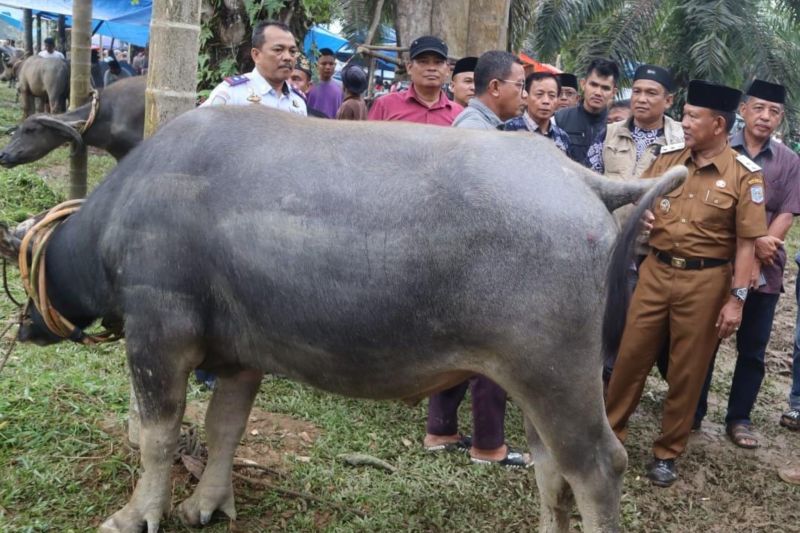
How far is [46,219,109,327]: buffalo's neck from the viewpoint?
10.5 feet

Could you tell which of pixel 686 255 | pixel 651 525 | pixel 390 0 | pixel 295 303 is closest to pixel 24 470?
pixel 295 303

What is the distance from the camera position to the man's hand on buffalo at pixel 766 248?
446 cm

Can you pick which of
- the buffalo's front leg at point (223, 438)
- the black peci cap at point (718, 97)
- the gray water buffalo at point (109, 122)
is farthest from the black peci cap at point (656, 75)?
the gray water buffalo at point (109, 122)

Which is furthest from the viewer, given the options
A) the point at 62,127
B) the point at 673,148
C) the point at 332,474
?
the point at 62,127

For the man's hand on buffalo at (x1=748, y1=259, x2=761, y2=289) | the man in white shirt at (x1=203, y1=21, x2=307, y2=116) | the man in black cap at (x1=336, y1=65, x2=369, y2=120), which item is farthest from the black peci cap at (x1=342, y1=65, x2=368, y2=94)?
the man's hand on buffalo at (x1=748, y1=259, x2=761, y2=289)

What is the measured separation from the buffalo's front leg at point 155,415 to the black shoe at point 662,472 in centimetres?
273

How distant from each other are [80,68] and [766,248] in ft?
20.9

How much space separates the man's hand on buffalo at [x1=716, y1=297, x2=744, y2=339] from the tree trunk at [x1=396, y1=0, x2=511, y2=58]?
3.89 m

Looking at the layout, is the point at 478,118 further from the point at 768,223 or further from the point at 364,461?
the point at 768,223

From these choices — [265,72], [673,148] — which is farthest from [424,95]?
[673,148]

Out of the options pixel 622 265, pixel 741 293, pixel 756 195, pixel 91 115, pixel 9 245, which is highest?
pixel 756 195

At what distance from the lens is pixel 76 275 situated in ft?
10.7

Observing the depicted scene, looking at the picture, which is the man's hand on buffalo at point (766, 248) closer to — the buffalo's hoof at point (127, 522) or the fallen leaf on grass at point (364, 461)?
the fallen leaf on grass at point (364, 461)

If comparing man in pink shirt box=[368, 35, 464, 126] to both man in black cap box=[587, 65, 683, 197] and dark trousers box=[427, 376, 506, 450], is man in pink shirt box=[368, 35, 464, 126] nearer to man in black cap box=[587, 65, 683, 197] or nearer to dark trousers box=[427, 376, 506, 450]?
man in black cap box=[587, 65, 683, 197]
